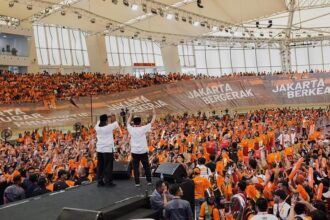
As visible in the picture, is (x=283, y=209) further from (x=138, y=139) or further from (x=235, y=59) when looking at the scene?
(x=235, y=59)

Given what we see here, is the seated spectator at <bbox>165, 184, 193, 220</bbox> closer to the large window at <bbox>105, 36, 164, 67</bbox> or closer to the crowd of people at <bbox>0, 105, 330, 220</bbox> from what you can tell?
the crowd of people at <bbox>0, 105, 330, 220</bbox>

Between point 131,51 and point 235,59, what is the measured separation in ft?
47.8

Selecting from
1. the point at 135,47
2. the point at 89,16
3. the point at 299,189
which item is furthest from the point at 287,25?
the point at 299,189

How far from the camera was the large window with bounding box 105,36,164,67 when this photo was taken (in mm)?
38344

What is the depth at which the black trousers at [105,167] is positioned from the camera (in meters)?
6.94

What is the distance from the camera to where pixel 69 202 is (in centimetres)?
595

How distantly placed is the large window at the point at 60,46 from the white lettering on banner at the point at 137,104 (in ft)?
45.1

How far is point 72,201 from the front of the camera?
6.03 metres

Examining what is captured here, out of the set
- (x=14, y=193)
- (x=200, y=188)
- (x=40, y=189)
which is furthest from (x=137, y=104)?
(x=14, y=193)

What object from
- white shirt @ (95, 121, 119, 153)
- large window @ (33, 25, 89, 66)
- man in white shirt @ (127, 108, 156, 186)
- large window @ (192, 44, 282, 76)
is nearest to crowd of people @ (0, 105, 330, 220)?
man in white shirt @ (127, 108, 156, 186)

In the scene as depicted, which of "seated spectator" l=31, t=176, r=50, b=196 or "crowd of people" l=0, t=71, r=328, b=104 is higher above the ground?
"crowd of people" l=0, t=71, r=328, b=104

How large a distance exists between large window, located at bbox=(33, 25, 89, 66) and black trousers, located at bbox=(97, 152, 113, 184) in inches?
1092

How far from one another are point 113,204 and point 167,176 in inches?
65.3

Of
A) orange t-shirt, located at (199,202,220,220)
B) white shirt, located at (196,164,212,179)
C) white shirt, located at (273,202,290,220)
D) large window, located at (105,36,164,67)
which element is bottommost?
orange t-shirt, located at (199,202,220,220)
